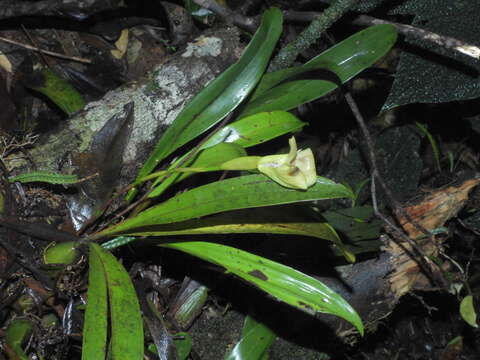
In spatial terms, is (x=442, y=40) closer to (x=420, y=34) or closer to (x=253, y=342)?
(x=420, y=34)

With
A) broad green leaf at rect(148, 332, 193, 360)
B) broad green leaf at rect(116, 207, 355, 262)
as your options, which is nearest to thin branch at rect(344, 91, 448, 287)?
broad green leaf at rect(116, 207, 355, 262)

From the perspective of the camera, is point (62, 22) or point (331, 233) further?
point (62, 22)

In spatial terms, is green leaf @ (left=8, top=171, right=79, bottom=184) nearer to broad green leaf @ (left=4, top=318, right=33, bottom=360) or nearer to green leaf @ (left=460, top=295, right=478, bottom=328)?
broad green leaf @ (left=4, top=318, right=33, bottom=360)

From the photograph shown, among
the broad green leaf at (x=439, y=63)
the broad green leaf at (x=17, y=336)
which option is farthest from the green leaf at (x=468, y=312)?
the broad green leaf at (x=17, y=336)

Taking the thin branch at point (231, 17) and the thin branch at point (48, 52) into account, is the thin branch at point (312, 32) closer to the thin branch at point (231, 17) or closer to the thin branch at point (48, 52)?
the thin branch at point (231, 17)

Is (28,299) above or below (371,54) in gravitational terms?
below

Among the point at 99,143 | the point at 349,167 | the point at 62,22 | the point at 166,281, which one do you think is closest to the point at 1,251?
the point at 99,143

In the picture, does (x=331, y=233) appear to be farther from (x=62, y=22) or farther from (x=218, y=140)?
(x=62, y=22)

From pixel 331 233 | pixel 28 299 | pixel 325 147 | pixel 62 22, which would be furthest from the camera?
pixel 325 147
